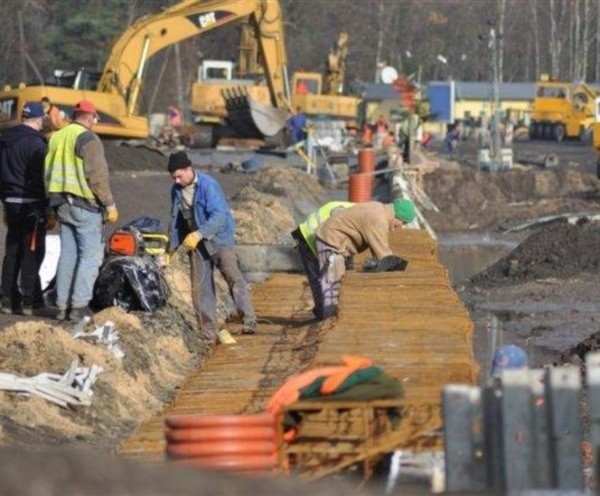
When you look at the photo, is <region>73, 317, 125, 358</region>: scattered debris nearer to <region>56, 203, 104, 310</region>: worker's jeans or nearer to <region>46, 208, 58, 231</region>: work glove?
<region>56, 203, 104, 310</region>: worker's jeans

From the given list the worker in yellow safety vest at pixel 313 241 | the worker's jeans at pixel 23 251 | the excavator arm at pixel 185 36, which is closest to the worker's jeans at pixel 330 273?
the worker in yellow safety vest at pixel 313 241

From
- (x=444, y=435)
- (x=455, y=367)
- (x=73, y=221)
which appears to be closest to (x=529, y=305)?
(x=73, y=221)

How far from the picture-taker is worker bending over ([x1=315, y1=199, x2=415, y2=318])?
15.2 m

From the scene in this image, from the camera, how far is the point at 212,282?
1523 centimetres

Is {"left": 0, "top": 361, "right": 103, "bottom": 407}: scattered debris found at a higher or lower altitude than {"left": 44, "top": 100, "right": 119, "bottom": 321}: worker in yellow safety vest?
lower

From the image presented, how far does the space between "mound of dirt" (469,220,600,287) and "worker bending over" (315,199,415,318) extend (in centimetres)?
1144

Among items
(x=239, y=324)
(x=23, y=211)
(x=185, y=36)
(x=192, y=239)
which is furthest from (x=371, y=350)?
(x=185, y=36)

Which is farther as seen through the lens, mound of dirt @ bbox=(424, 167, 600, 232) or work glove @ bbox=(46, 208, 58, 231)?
mound of dirt @ bbox=(424, 167, 600, 232)

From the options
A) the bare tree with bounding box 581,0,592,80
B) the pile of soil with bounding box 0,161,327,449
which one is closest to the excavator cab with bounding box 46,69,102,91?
the pile of soil with bounding box 0,161,327,449

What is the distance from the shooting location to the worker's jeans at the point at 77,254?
14477mm

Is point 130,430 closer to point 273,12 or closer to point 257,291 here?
point 257,291

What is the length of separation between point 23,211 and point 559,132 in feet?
224

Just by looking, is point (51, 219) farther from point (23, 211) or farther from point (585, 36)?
point (585, 36)

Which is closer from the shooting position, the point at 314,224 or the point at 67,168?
the point at 67,168
